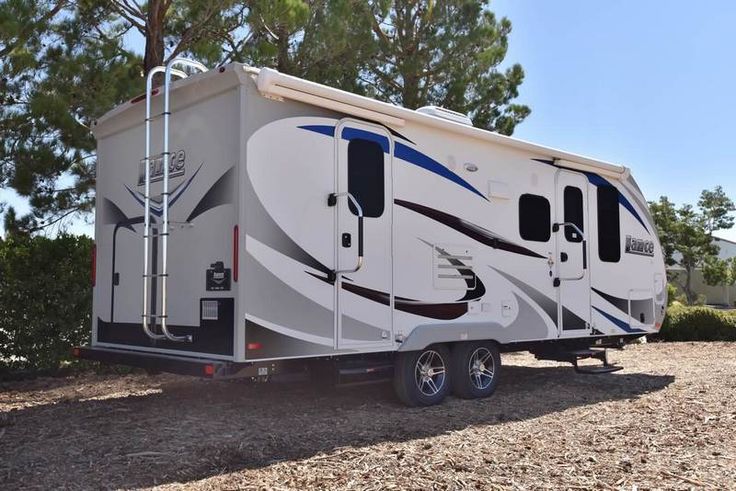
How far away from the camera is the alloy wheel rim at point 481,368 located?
7359mm

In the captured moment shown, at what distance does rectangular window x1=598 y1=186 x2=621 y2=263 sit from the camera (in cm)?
886

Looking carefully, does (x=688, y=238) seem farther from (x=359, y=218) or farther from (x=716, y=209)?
(x=359, y=218)

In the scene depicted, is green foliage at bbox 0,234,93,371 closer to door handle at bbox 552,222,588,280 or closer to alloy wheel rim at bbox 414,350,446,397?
alloy wheel rim at bbox 414,350,446,397

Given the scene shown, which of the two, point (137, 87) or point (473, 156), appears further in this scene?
point (137, 87)

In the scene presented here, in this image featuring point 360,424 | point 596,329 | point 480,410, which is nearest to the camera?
point 360,424

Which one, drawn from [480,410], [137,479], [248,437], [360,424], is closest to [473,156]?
[480,410]

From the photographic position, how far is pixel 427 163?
23.0 feet

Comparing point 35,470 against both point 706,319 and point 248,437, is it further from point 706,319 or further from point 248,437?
point 706,319

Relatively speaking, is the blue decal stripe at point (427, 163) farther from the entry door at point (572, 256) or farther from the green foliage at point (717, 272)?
the green foliage at point (717, 272)

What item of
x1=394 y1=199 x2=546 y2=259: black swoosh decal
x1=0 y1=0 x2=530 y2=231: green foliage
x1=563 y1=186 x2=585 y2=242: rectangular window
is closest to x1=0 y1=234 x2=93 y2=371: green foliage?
x1=0 y1=0 x2=530 y2=231: green foliage

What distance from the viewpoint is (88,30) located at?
409 inches

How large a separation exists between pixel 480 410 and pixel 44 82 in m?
6.98

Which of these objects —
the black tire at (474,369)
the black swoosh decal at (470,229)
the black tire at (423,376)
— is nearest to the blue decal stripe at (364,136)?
the black swoosh decal at (470,229)

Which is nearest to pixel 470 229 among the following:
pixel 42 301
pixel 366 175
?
pixel 366 175
